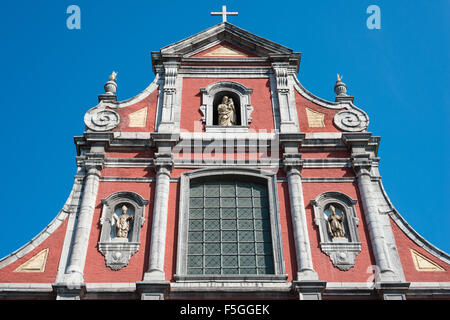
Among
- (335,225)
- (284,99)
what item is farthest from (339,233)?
(284,99)

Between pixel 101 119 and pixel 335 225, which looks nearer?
pixel 335 225

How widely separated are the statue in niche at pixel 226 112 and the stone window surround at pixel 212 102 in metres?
0.25

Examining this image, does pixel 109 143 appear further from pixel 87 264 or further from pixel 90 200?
pixel 87 264

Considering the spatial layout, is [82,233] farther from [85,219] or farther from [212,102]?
[212,102]

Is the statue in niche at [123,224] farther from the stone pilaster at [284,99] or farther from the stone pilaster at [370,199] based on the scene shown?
the stone pilaster at [370,199]

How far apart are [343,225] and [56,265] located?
6.99 m

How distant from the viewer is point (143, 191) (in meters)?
15.1

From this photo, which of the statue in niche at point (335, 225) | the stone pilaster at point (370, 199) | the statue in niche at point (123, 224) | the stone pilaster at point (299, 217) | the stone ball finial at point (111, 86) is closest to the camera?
the stone pilaster at point (299, 217)

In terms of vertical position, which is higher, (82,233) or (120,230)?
(120,230)

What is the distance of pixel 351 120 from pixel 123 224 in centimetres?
734

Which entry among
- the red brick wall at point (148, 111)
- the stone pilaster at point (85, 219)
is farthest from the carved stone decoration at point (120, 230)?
the red brick wall at point (148, 111)

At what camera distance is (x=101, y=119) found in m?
17.0

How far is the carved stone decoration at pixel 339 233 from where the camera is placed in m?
13.7
